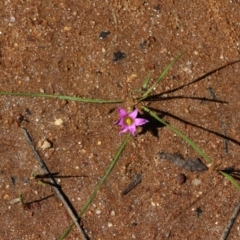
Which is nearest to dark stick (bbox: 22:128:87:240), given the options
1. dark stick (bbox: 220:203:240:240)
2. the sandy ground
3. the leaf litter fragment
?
the sandy ground

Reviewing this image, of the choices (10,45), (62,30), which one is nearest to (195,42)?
(62,30)

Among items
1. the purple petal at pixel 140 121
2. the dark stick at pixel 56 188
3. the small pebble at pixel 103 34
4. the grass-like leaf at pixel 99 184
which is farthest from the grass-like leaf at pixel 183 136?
the dark stick at pixel 56 188

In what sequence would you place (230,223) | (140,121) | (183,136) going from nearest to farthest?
(183,136), (140,121), (230,223)

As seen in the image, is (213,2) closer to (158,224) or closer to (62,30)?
(62,30)

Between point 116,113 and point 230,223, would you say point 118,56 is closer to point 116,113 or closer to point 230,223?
point 116,113

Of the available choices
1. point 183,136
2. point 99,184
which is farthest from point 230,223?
point 99,184

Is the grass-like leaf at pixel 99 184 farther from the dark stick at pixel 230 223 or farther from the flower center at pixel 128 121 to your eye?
the dark stick at pixel 230 223

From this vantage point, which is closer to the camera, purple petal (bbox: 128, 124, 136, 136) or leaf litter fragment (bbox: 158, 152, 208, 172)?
purple petal (bbox: 128, 124, 136, 136)

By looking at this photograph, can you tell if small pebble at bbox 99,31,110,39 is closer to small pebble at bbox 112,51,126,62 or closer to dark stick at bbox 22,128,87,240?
small pebble at bbox 112,51,126,62
